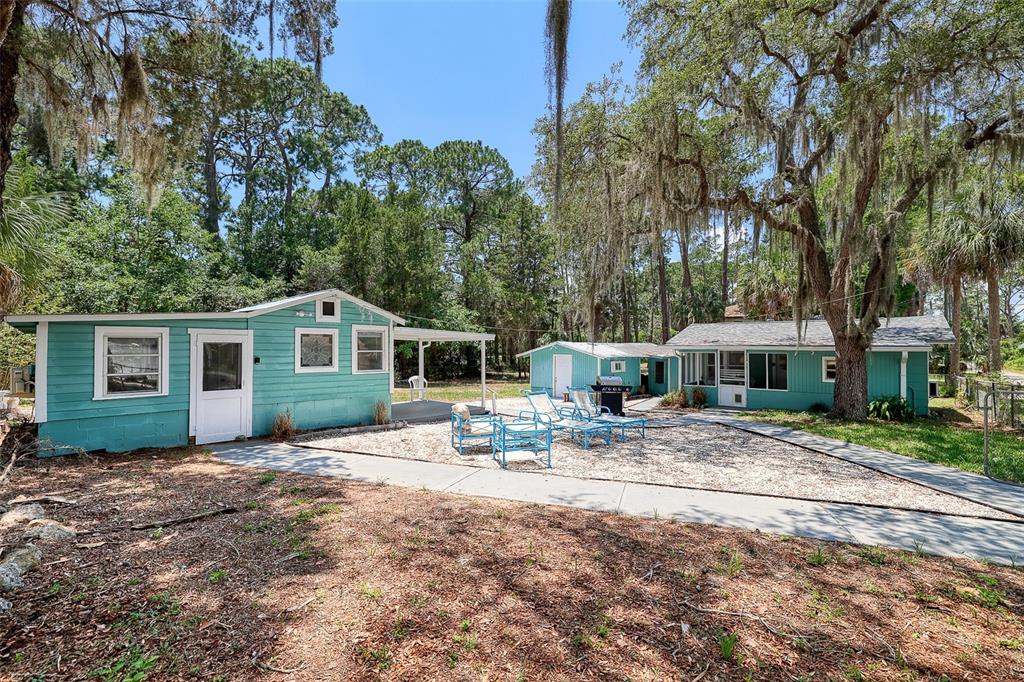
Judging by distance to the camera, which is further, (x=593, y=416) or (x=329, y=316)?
(x=593, y=416)

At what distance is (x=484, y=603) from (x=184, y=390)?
25.3ft

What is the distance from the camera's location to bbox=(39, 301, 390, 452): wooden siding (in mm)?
6980

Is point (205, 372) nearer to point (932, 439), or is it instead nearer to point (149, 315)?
point (149, 315)

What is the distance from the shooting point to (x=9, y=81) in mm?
→ 5176

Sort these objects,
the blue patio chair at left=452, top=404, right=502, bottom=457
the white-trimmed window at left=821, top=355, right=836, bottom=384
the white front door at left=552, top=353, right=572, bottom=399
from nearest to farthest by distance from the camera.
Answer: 1. the blue patio chair at left=452, top=404, right=502, bottom=457
2. the white-trimmed window at left=821, top=355, right=836, bottom=384
3. the white front door at left=552, top=353, right=572, bottom=399

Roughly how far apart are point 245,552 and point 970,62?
13.3m

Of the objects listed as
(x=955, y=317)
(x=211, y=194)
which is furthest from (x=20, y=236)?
(x=211, y=194)

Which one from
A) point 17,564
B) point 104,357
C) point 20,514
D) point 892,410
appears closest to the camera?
point 17,564

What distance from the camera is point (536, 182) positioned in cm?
1283

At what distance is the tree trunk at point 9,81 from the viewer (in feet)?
16.2

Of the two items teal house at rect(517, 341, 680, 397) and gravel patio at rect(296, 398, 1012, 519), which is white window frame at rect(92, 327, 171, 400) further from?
teal house at rect(517, 341, 680, 397)

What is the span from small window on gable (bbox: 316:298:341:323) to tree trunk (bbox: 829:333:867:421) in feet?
41.7

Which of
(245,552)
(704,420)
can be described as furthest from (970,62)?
(245,552)

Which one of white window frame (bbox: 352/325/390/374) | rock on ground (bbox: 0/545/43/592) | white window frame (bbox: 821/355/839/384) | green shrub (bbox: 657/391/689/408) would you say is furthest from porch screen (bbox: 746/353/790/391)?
rock on ground (bbox: 0/545/43/592)
